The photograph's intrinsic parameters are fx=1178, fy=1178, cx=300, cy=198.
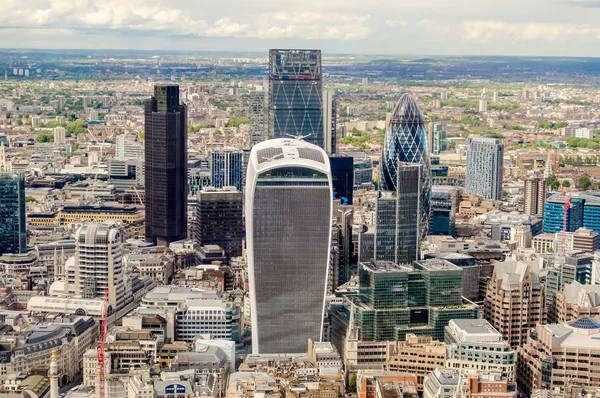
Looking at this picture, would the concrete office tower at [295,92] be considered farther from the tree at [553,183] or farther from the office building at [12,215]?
the office building at [12,215]

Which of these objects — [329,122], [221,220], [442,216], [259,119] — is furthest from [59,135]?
[442,216]

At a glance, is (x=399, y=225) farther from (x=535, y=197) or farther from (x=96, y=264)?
(x=535, y=197)

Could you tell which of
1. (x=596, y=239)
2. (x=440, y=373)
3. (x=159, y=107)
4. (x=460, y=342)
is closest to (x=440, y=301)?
(x=460, y=342)

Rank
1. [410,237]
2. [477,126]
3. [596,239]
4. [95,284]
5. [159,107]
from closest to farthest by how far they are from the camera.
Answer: [95,284] → [410,237] → [596,239] → [159,107] → [477,126]

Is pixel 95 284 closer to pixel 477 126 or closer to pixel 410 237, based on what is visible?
pixel 410 237

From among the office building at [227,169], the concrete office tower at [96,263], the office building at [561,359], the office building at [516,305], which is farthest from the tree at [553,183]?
the office building at [561,359]

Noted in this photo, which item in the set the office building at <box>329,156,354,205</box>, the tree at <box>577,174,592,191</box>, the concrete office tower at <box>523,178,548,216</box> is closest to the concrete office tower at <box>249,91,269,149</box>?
the office building at <box>329,156,354,205</box>

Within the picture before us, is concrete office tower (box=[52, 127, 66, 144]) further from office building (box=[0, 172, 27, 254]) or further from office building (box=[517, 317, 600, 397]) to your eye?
office building (box=[517, 317, 600, 397])
